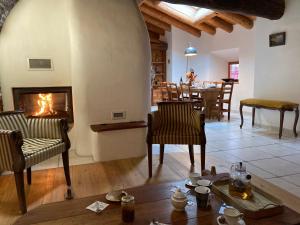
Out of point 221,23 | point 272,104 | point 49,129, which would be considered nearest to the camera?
point 49,129

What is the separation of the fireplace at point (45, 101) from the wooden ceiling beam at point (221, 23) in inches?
196

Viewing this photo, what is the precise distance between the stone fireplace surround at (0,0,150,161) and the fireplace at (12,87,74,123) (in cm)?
8

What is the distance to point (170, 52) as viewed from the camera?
8.49 metres

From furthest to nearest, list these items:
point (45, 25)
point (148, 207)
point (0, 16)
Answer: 1. point (45, 25)
2. point (0, 16)
3. point (148, 207)

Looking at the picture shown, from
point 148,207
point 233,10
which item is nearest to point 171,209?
point 148,207

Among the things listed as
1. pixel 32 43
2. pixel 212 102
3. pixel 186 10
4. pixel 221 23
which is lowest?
pixel 212 102

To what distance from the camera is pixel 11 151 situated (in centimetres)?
201

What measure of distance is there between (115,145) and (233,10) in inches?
115

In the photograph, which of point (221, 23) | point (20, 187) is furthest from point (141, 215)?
point (221, 23)

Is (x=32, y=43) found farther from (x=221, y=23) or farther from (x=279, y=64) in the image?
(x=221, y=23)

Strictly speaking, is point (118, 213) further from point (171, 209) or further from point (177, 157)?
point (177, 157)

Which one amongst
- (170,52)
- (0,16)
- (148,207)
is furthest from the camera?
(170,52)

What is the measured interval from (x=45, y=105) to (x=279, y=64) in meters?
4.26

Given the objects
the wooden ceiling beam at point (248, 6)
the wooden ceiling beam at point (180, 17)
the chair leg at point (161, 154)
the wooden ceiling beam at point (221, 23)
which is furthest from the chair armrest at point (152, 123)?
the wooden ceiling beam at point (221, 23)
